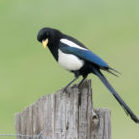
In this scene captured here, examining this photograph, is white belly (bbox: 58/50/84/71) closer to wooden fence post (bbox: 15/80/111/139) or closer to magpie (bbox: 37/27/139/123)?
magpie (bbox: 37/27/139/123)

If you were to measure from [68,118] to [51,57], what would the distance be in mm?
9874

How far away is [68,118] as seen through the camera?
478cm

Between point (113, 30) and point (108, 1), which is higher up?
point (108, 1)

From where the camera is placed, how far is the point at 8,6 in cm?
1869

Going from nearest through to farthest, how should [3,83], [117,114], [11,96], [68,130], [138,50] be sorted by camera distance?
[68,130], [117,114], [11,96], [3,83], [138,50]

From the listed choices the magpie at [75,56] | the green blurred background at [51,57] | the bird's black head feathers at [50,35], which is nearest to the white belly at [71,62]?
the magpie at [75,56]

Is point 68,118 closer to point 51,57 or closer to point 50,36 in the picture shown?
point 50,36

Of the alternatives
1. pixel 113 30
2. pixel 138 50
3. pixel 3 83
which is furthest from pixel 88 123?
pixel 113 30

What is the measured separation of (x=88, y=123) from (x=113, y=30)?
40.6 feet

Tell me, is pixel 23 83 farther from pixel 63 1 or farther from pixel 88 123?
pixel 88 123

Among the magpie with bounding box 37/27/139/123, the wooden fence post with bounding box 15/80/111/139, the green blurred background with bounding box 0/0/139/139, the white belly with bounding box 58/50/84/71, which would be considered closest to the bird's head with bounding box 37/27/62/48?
the magpie with bounding box 37/27/139/123

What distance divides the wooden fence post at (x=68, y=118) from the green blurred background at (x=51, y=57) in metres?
5.98

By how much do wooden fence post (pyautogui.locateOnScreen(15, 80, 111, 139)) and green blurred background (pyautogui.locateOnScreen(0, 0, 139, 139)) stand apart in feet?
19.6

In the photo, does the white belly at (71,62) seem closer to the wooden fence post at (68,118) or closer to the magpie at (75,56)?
the magpie at (75,56)
